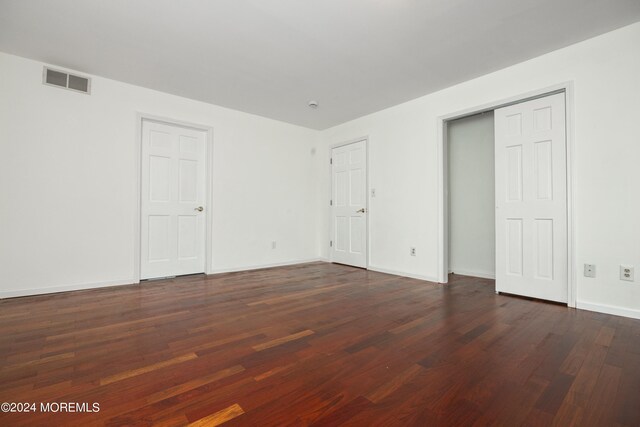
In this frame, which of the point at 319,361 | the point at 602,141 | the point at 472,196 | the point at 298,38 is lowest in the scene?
the point at 319,361

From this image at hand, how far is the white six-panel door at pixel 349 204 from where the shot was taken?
15.8 ft

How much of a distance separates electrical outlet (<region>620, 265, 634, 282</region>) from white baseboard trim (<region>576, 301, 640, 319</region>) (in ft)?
0.86

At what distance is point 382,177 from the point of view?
4496 mm

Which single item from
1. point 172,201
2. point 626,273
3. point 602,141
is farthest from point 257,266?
point 602,141

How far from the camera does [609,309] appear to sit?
2.52 metres

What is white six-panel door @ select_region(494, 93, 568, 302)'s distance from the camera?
284cm

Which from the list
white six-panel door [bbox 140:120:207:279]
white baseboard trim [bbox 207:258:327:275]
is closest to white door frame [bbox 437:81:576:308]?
white baseboard trim [bbox 207:258:327:275]

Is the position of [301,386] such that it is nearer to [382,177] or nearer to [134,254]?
[134,254]

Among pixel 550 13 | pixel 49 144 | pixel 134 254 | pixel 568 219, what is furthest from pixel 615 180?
pixel 49 144

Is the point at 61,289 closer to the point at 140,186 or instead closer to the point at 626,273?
the point at 140,186

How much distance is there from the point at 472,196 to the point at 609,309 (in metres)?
2.07

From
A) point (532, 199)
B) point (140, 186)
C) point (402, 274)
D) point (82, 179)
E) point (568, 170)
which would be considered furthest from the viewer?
point (402, 274)

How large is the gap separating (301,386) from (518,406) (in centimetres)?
101

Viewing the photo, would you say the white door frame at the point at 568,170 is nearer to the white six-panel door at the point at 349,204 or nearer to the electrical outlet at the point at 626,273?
the electrical outlet at the point at 626,273
